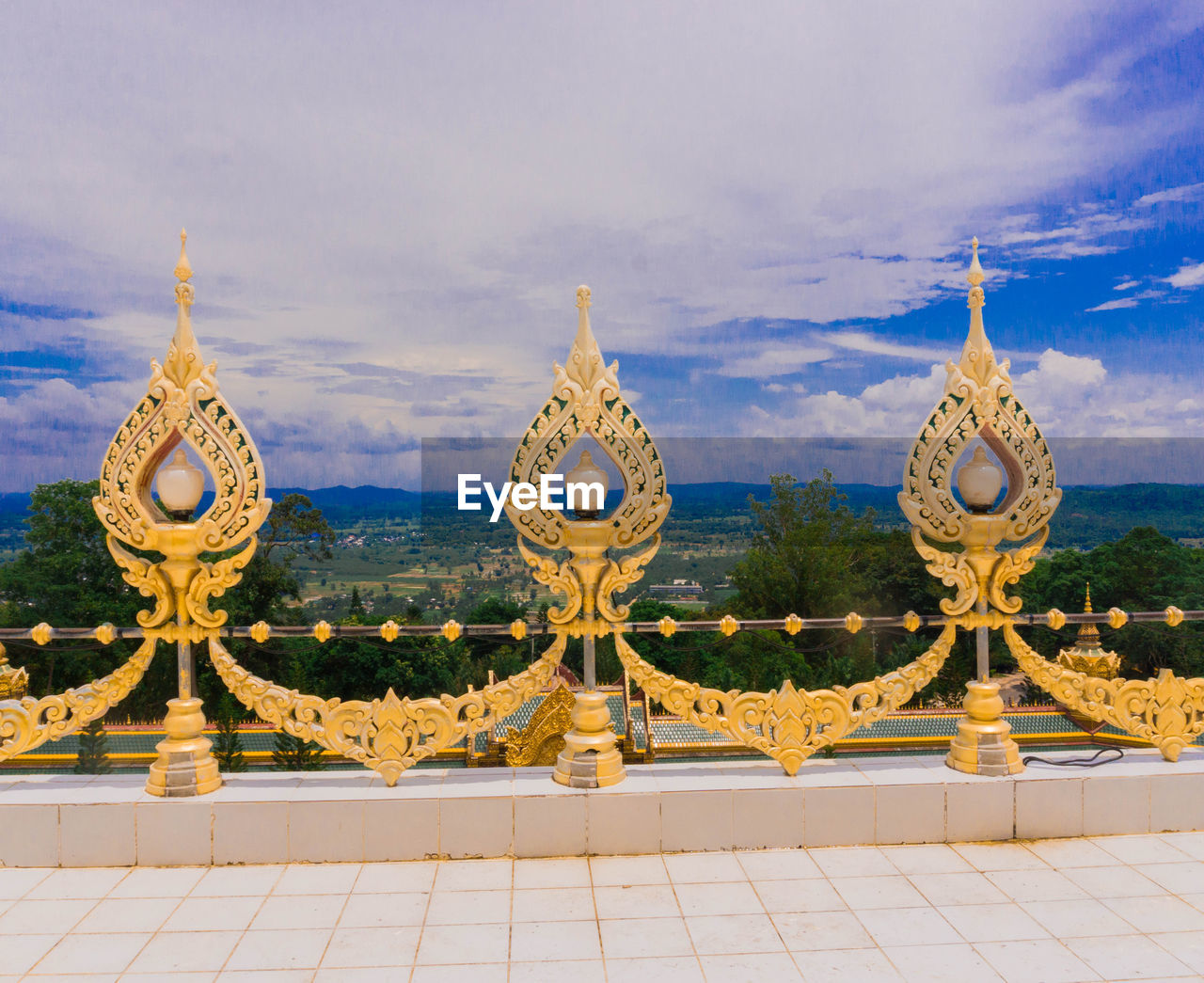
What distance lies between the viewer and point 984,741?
3.67 meters

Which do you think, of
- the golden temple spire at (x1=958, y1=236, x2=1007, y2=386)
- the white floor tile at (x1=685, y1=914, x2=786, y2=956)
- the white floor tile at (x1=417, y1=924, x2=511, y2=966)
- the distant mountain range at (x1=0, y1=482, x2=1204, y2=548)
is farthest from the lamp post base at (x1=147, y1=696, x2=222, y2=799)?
the distant mountain range at (x1=0, y1=482, x2=1204, y2=548)

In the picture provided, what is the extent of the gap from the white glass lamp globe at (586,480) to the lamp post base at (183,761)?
1814 mm

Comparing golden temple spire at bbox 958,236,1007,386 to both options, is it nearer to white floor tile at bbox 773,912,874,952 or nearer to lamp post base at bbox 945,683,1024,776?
lamp post base at bbox 945,683,1024,776

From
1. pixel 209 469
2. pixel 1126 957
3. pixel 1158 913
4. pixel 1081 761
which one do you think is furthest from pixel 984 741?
pixel 209 469

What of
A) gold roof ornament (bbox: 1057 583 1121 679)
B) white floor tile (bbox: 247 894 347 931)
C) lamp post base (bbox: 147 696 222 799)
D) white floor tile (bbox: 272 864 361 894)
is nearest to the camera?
white floor tile (bbox: 247 894 347 931)

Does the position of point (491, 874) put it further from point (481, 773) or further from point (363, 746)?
point (363, 746)

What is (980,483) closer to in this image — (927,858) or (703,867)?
(927,858)

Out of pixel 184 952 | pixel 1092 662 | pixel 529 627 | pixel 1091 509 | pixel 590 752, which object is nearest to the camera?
pixel 184 952

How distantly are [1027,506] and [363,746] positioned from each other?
313cm

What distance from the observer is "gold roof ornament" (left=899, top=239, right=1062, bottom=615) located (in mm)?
3734

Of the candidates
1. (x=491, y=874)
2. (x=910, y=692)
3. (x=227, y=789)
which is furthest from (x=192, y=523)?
(x=910, y=692)

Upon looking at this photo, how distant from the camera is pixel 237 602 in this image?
91.4ft

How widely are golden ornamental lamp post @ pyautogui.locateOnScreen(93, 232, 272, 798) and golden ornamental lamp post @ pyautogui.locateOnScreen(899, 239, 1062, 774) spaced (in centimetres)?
296

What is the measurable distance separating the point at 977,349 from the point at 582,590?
82.8 inches
